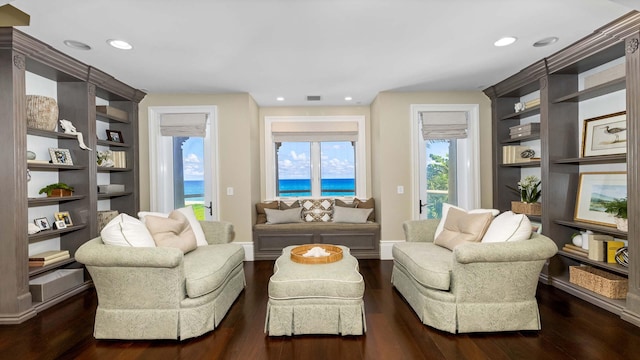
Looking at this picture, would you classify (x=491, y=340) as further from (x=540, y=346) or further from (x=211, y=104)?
(x=211, y=104)

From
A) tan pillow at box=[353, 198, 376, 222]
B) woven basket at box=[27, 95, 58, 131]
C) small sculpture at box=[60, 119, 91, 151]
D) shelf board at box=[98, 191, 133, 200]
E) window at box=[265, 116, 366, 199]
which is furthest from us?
window at box=[265, 116, 366, 199]

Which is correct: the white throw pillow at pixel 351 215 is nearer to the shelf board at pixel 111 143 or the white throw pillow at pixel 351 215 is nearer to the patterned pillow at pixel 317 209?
the patterned pillow at pixel 317 209

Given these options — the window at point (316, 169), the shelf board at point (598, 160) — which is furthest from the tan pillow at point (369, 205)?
the shelf board at point (598, 160)

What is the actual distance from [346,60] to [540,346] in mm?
3006

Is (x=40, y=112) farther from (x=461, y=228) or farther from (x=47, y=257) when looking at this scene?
(x=461, y=228)

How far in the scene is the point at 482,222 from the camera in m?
2.89

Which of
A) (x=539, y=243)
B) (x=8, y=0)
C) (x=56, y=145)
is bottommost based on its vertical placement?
(x=539, y=243)

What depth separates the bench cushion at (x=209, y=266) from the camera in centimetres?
237

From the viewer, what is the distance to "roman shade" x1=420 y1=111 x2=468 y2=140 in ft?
15.4

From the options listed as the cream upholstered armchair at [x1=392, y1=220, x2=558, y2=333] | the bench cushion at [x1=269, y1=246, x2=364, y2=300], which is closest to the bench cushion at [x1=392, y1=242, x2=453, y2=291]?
the cream upholstered armchair at [x1=392, y1=220, x2=558, y2=333]

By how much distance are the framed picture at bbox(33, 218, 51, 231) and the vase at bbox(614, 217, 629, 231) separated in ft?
17.9

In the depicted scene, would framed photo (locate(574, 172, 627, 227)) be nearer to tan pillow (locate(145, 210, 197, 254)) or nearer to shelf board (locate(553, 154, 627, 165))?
shelf board (locate(553, 154, 627, 165))

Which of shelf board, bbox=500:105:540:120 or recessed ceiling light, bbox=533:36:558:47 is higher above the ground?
recessed ceiling light, bbox=533:36:558:47

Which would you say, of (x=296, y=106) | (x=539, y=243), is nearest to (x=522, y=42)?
(x=539, y=243)
